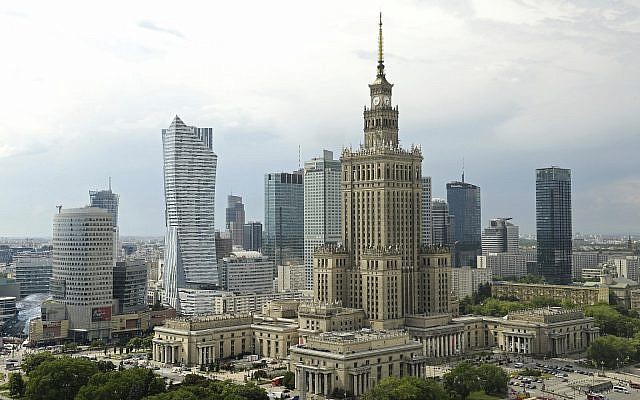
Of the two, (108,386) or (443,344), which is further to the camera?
(443,344)

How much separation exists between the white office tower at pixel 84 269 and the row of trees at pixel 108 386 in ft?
220

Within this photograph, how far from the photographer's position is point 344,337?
121m

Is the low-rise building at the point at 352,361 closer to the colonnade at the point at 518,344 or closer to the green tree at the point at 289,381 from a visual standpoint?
the green tree at the point at 289,381

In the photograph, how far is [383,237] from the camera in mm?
154000

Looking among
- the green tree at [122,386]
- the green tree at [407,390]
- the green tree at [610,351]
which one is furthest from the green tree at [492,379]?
the green tree at [122,386]

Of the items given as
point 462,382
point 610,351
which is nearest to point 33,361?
point 462,382

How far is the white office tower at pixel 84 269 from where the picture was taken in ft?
609

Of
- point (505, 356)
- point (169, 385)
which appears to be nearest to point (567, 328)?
point (505, 356)

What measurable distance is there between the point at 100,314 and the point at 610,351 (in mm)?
117612

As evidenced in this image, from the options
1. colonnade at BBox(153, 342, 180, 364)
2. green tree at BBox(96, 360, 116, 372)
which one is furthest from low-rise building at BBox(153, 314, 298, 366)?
green tree at BBox(96, 360, 116, 372)

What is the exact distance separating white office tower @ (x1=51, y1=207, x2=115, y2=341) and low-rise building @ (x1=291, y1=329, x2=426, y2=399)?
77.6 metres

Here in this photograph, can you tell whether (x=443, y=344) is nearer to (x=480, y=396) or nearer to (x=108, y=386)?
(x=480, y=396)

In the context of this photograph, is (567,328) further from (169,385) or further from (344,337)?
(169,385)

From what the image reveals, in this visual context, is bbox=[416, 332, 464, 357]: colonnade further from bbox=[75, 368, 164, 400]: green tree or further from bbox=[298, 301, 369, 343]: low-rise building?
bbox=[75, 368, 164, 400]: green tree
